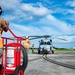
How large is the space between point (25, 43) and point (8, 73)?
5.60ft

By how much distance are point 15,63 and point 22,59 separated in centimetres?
81

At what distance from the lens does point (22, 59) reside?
10.6 metres

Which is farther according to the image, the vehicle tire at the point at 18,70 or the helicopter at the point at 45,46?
the helicopter at the point at 45,46

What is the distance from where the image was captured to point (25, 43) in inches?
432

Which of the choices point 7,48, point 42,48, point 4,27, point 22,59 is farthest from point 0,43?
point 42,48

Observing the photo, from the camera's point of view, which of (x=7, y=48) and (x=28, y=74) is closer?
(x=7, y=48)

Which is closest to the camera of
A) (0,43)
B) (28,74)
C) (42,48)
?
(0,43)

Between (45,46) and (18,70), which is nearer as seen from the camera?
(18,70)

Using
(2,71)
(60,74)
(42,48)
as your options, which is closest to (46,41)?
(42,48)

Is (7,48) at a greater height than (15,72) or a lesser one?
greater

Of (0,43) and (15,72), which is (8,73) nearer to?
(15,72)

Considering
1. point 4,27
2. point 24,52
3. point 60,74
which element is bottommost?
point 60,74

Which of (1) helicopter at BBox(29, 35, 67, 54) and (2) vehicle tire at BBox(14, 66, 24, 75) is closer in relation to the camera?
(2) vehicle tire at BBox(14, 66, 24, 75)

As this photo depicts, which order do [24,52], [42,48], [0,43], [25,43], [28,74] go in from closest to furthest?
1. [0,43]
2. [24,52]
3. [25,43]
4. [28,74]
5. [42,48]
